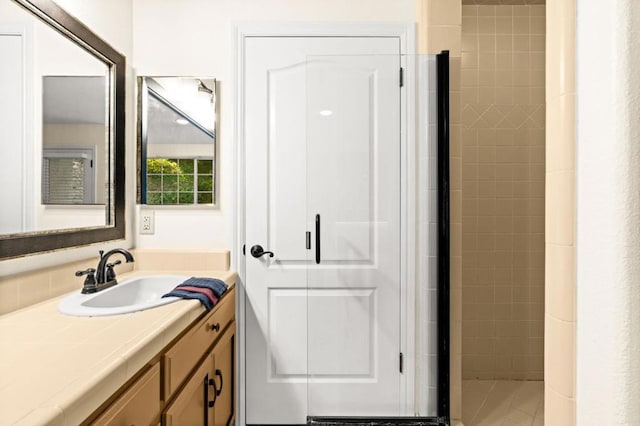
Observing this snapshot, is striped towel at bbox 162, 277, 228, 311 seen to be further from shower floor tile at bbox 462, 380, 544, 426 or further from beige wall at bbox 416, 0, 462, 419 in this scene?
shower floor tile at bbox 462, 380, 544, 426

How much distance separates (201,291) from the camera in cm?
141

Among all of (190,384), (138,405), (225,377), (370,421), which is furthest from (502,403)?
(138,405)

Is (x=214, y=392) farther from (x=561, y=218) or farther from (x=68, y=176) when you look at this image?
(x=561, y=218)

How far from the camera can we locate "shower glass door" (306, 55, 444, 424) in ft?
5.41

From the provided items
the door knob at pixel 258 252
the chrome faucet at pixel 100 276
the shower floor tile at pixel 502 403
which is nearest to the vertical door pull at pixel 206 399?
the chrome faucet at pixel 100 276

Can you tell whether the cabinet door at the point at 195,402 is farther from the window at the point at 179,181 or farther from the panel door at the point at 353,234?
the window at the point at 179,181

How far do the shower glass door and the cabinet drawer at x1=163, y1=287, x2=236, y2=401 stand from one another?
41 centimetres

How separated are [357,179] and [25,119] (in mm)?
1253

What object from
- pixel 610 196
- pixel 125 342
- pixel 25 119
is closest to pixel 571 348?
pixel 610 196

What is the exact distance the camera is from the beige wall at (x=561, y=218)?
0.71 meters

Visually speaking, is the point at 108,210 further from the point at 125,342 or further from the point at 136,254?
the point at 125,342

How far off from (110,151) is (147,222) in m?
0.43

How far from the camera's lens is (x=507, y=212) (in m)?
2.51

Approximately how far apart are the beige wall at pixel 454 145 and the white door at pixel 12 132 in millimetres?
1719
